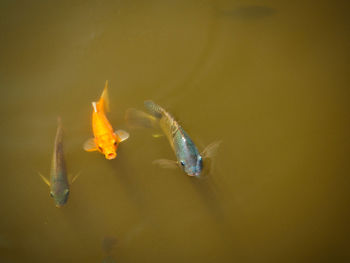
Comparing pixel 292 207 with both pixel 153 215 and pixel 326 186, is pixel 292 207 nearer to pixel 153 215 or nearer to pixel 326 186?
pixel 326 186

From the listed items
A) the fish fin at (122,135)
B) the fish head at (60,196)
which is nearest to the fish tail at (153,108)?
the fish fin at (122,135)

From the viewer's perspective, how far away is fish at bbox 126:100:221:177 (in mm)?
3678

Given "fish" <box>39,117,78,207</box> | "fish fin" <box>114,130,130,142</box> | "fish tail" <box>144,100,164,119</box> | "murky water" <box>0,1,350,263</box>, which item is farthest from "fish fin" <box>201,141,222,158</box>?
"fish" <box>39,117,78,207</box>

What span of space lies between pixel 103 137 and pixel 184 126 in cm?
115

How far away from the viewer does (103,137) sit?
393cm

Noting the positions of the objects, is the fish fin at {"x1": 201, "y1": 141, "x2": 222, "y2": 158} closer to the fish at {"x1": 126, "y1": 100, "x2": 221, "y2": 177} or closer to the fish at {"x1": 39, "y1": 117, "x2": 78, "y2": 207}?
the fish at {"x1": 126, "y1": 100, "x2": 221, "y2": 177}

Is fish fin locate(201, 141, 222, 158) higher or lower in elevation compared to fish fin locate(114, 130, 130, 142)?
lower

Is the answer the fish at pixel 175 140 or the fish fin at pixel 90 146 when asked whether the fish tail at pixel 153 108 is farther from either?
the fish fin at pixel 90 146

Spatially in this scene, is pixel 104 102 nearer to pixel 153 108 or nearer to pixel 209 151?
pixel 153 108

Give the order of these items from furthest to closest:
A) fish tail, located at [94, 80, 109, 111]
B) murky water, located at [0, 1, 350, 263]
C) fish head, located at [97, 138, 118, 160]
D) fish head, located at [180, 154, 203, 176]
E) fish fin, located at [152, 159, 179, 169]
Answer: fish tail, located at [94, 80, 109, 111] < fish fin, located at [152, 159, 179, 169] < murky water, located at [0, 1, 350, 263] < fish head, located at [97, 138, 118, 160] < fish head, located at [180, 154, 203, 176]

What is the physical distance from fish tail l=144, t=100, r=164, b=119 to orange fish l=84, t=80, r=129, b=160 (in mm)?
474

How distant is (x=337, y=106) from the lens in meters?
4.55

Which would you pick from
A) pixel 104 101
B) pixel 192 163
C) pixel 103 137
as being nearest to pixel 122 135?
pixel 103 137

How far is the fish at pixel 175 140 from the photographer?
12.1 feet
